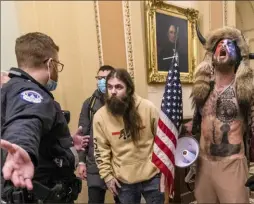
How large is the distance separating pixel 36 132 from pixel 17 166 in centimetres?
14

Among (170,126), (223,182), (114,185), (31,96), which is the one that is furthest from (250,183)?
(114,185)

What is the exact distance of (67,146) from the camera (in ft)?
4.52

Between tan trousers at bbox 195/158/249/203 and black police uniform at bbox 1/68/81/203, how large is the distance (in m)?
0.52

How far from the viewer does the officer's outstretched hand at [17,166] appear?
0.88 metres

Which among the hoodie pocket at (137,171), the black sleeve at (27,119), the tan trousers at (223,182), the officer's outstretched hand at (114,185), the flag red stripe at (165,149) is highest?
the black sleeve at (27,119)

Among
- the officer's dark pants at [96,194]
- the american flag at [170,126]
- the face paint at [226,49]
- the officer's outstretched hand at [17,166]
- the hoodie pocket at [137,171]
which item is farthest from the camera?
the officer's dark pants at [96,194]

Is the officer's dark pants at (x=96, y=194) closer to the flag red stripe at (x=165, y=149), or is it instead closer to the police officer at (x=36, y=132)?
the police officer at (x=36, y=132)

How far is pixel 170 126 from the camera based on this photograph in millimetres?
1105

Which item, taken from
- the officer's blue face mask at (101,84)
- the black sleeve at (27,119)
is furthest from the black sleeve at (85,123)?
the black sleeve at (27,119)

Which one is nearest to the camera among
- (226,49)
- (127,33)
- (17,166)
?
(17,166)

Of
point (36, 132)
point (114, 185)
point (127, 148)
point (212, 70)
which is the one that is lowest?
point (114, 185)

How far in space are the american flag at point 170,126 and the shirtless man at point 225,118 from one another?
0.07m

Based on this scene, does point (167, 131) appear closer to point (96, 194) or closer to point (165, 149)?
point (165, 149)

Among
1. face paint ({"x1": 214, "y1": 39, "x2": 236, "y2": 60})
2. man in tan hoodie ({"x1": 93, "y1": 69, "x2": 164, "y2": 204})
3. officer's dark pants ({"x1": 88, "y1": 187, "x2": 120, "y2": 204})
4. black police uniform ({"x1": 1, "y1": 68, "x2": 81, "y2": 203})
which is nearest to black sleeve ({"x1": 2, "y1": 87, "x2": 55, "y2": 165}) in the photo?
black police uniform ({"x1": 1, "y1": 68, "x2": 81, "y2": 203})
